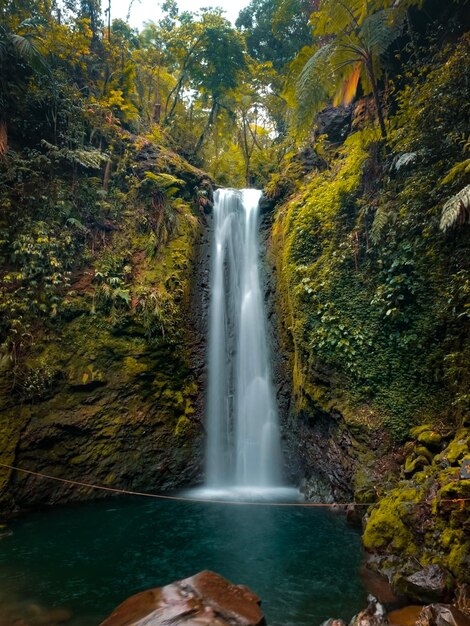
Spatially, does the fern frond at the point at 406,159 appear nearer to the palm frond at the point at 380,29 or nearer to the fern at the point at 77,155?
the palm frond at the point at 380,29

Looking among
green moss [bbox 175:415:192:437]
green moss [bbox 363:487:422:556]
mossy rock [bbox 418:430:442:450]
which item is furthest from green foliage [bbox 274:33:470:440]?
green moss [bbox 175:415:192:437]

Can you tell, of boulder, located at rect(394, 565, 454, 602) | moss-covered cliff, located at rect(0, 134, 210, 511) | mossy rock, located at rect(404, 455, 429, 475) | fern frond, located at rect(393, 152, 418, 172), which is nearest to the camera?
boulder, located at rect(394, 565, 454, 602)

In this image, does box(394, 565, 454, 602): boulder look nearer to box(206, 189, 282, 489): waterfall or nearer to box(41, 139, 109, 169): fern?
box(206, 189, 282, 489): waterfall

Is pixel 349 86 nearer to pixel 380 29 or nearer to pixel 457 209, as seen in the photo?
pixel 380 29

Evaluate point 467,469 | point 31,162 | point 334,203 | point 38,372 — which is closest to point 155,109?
point 31,162

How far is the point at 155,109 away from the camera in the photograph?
16.8 meters

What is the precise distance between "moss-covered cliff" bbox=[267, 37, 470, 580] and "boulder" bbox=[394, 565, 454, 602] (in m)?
0.12

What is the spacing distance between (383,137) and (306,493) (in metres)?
7.96

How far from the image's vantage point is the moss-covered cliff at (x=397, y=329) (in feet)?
15.9

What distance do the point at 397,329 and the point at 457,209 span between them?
235cm

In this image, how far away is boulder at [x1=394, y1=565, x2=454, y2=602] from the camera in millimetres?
3846

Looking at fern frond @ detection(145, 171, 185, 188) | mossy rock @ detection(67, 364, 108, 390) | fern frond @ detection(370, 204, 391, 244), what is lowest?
mossy rock @ detection(67, 364, 108, 390)

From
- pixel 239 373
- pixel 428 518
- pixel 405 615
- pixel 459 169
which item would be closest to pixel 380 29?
pixel 459 169

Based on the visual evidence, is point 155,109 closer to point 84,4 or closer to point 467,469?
point 84,4
